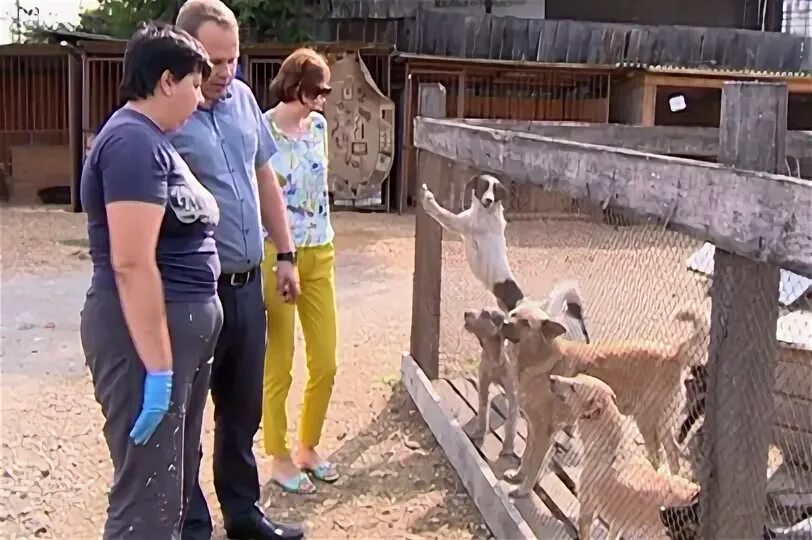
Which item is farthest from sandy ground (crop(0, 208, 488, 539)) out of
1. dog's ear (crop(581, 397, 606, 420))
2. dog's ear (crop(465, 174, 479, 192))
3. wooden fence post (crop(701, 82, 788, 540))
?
wooden fence post (crop(701, 82, 788, 540))

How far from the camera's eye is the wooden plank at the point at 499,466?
3.55 metres

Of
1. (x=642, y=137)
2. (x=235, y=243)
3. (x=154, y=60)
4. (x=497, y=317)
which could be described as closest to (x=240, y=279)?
(x=235, y=243)

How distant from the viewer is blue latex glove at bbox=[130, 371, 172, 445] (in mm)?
2557

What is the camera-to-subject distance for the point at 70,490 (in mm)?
4250

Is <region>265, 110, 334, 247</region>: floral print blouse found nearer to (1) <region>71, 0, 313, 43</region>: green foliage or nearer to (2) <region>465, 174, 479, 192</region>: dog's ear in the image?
(2) <region>465, 174, 479, 192</region>: dog's ear

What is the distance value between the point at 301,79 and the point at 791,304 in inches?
82.7

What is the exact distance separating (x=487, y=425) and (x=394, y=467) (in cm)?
46

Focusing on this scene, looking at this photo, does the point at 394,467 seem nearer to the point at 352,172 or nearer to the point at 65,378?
the point at 65,378

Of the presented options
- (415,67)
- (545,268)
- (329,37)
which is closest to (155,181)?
(545,268)

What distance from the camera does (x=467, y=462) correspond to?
4.22 m

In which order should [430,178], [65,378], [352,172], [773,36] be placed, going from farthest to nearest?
[773,36] < [352,172] < [65,378] < [430,178]

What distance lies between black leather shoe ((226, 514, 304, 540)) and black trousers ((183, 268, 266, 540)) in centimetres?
2

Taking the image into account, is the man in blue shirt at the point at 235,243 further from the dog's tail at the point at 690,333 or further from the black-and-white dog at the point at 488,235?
the dog's tail at the point at 690,333

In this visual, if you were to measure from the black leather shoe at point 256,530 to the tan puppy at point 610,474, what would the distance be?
1.09 metres
